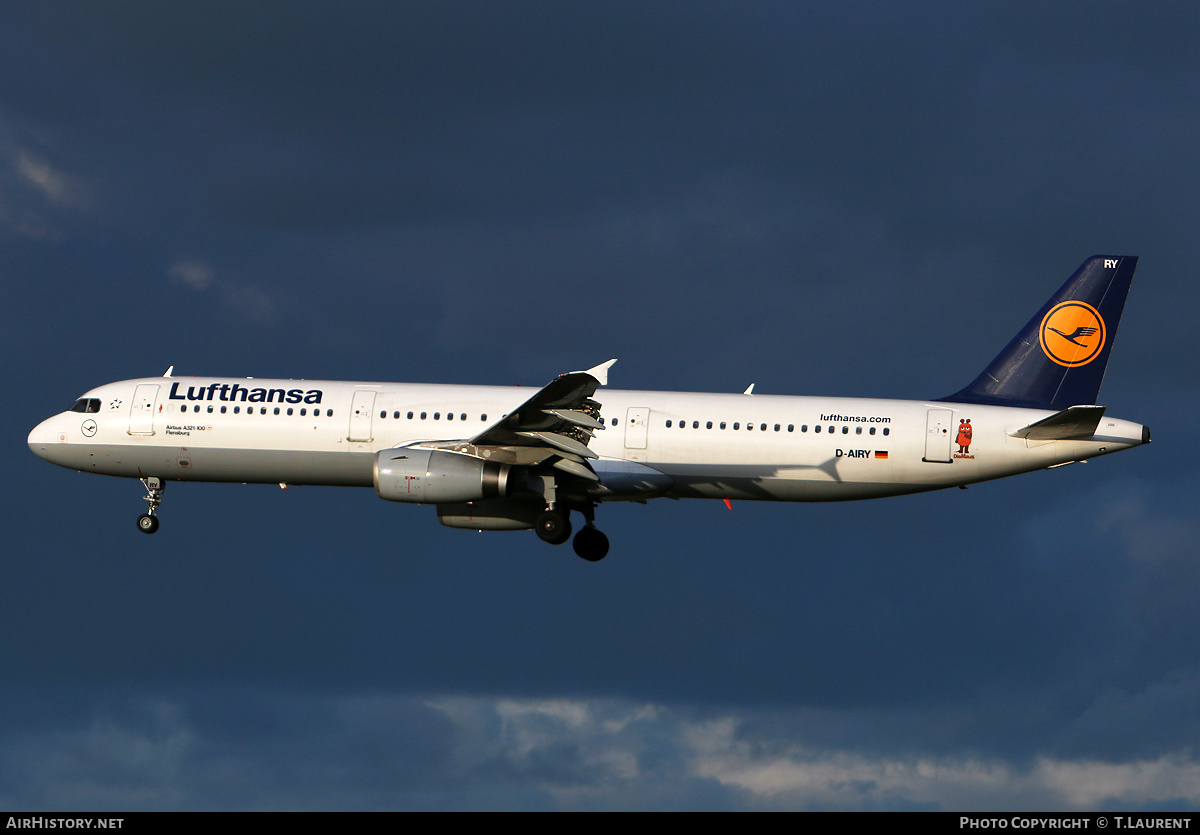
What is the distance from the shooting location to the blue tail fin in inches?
1570

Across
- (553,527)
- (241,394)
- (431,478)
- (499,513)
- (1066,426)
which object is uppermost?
(241,394)

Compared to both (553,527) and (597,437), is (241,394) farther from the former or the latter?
(597,437)

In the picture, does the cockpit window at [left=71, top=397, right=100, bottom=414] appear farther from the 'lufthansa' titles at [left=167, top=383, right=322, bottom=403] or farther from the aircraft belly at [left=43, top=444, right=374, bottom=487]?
the 'lufthansa' titles at [left=167, top=383, right=322, bottom=403]

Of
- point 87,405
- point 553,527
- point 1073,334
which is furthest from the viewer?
point 87,405

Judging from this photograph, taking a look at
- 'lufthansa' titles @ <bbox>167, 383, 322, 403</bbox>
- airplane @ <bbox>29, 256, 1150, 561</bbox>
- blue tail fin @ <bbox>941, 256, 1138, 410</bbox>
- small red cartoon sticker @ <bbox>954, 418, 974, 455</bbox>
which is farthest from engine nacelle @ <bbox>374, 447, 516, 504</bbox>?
blue tail fin @ <bbox>941, 256, 1138, 410</bbox>

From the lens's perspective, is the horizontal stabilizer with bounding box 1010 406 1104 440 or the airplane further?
the airplane

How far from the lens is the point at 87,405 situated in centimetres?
4141

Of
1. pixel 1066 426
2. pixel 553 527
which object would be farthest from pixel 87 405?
pixel 1066 426

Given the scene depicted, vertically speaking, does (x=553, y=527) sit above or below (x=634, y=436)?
below

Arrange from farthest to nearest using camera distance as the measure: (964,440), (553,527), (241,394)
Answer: (241,394)
(553,527)
(964,440)

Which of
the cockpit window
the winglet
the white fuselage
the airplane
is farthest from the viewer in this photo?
the cockpit window

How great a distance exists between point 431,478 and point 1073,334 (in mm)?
20531

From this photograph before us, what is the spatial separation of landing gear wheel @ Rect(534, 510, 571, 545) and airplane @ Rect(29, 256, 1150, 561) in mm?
42
